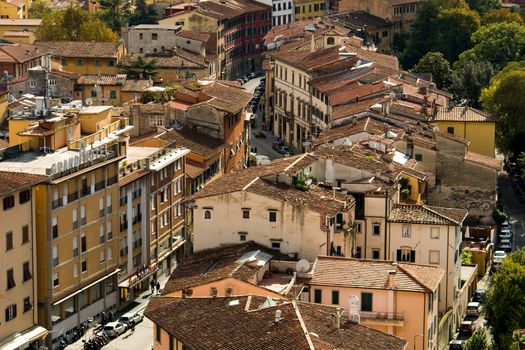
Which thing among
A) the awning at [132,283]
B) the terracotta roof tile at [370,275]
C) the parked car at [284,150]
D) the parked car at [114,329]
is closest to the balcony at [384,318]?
the terracotta roof tile at [370,275]

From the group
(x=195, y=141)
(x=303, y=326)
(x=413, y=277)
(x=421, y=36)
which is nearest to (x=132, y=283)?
(x=195, y=141)

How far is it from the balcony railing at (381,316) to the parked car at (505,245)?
92.3 ft

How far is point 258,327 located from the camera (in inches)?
2608

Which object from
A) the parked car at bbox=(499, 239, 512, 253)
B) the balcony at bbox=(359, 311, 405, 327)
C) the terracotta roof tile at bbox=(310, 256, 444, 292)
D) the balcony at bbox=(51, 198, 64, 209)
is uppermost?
the balcony at bbox=(51, 198, 64, 209)

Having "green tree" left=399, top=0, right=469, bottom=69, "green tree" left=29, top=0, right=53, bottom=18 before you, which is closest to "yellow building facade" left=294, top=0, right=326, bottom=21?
"green tree" left=399, top=0, right=469, bottom=69

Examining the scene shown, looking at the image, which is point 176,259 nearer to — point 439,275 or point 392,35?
point 439,275

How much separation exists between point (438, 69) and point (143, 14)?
40.7 m

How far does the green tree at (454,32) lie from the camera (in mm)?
158625

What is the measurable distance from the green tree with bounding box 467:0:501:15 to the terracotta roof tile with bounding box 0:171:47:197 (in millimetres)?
97513

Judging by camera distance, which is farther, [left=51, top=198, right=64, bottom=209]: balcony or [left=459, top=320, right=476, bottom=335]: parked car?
[left=459, top=320, right=476, bottom=335]: parked car

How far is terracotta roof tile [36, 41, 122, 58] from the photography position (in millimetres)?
142500

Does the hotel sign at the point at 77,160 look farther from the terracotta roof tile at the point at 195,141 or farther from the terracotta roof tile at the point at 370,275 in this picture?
the terracotta roof tile at the point at 370,275

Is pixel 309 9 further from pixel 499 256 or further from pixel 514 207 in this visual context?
pixel 499 256

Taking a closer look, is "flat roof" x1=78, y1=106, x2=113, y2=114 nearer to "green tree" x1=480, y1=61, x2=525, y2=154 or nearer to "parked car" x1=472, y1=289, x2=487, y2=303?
"parked car" x1=472, y1=289, x2=487, y2=303
